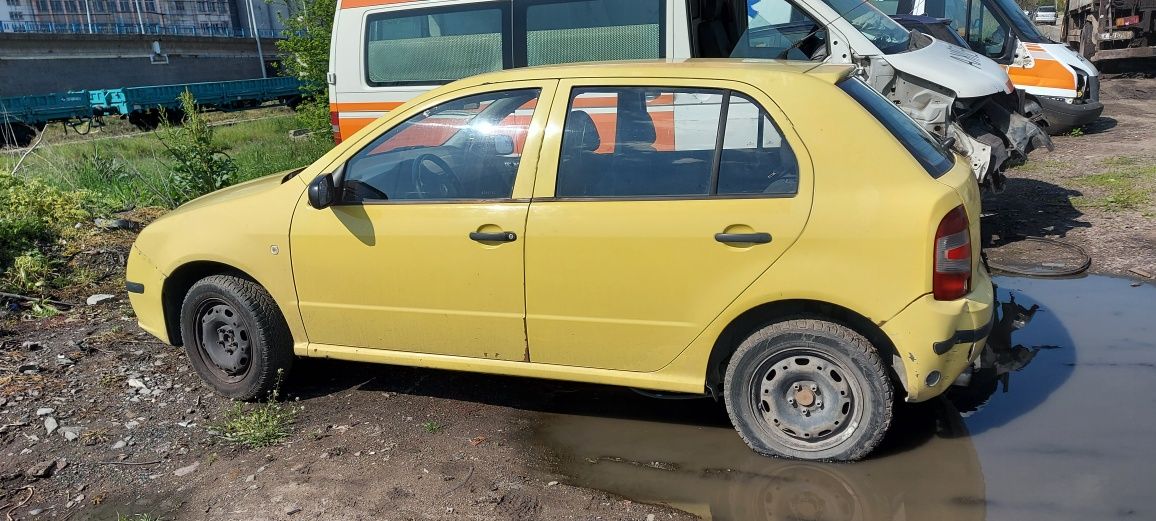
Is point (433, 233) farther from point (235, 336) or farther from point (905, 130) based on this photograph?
point (905, 130)

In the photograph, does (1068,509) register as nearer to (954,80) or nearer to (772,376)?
(772,376)

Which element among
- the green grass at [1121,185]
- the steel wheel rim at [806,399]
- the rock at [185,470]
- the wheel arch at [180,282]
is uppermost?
the wheel arch at [180,282]

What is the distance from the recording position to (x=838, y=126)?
136 inches

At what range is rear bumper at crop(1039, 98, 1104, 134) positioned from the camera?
1160 centimetres

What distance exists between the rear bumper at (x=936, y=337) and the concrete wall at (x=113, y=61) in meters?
50.6

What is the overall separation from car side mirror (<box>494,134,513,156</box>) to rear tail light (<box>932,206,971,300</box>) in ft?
6.16

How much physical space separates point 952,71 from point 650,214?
4.63 metres

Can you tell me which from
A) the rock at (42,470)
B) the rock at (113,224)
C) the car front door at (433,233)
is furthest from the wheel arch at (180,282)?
the rock at (113,224)

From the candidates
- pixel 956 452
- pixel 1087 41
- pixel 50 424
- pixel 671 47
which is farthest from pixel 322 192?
pixel 1087 41

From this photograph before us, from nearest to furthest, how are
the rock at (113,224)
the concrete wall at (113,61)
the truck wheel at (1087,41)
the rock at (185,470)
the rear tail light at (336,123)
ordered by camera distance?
the rock at (185,470) → the rock at (113,224) → the rear tail light at (336,123) → the truck wheel at (1087,41) → the concrete wall at (113,61)

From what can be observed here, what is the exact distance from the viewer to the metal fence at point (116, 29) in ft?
148

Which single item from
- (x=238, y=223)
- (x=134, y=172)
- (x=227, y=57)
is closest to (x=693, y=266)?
(x=238, y=223)

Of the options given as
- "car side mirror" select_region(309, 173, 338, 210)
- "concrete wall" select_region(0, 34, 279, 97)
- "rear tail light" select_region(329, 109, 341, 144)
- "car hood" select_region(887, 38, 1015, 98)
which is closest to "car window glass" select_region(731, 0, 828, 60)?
"car hood" select_region(887, 38, 1015, 98)

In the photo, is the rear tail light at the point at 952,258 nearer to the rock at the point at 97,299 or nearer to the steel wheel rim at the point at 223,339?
the steel wheel rim at the point at 223,339
